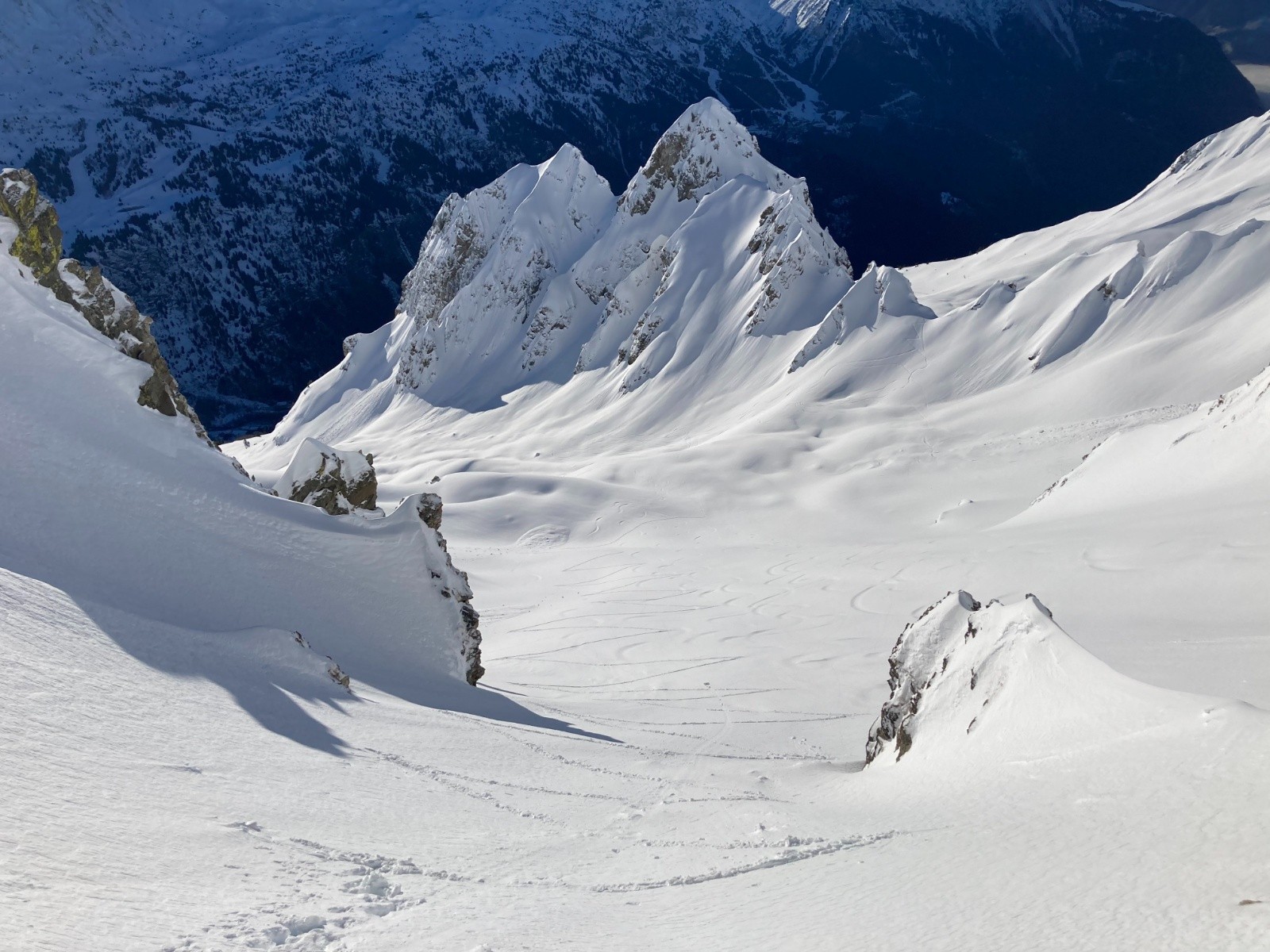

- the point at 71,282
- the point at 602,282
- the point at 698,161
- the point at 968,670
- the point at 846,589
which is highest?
the point at 698,161

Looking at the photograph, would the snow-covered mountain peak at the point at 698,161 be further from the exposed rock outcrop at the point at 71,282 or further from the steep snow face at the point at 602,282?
the exposed rock outcrop at the point at 71,282

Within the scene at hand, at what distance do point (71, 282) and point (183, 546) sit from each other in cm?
963

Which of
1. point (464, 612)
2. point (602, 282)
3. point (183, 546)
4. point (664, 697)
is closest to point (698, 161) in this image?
point (602, 282)

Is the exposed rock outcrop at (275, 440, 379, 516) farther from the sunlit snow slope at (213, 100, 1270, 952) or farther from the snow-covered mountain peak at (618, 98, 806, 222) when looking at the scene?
the snow-covered mountain peak at (618, 98, 806, 222)

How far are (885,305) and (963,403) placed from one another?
12999 mm

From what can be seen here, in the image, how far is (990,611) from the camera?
12.2m

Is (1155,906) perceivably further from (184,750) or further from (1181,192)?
(1181,192)

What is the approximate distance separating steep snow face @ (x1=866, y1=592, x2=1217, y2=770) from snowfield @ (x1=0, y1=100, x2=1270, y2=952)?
53 mm

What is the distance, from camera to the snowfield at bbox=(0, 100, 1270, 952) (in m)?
6.84

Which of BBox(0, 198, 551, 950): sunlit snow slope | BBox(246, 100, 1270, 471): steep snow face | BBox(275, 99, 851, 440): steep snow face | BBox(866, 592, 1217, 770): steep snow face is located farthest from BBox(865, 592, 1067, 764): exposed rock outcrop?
BBox(275, 99, 851, 440): steep snow face

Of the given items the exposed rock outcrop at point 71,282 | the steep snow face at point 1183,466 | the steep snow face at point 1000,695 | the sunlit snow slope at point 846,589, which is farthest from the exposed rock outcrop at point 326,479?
the steep snow face at point 1183,466

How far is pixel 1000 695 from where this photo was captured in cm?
1086

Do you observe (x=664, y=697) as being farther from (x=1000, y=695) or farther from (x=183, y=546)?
(x=1000, y=695)

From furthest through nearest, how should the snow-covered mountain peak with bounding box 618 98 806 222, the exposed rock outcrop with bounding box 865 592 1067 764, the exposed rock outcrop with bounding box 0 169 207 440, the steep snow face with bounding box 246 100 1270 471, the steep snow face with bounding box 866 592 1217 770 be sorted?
the snow-covered mountain peak with bounding box 618 98 806 222
the steep snow face with bounding box 246 100 1270 471
the exposed rock outcrop with bounding box 0 169 207 440
the exposed rock outcrop with bounding box 865 592 1067 764
the steep snow face with bounding box 866 592 1217 770
